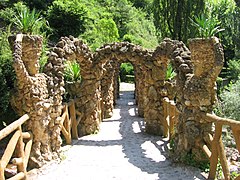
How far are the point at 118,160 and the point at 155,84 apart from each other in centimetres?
388

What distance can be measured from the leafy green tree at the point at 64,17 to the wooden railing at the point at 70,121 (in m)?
9.16

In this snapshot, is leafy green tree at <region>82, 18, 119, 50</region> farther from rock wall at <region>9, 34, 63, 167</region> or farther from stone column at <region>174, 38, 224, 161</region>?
stone column at <region>174, 38, 224, 161</region>

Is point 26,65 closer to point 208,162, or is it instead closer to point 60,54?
point 60,54

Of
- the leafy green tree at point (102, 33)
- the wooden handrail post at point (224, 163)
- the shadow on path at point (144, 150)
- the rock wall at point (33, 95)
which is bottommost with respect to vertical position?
the shadow on path at point (144, 150)

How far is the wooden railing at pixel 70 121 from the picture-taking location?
9.46 metres

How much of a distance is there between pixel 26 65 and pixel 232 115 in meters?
7.75

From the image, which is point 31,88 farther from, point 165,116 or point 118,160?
point 165,116

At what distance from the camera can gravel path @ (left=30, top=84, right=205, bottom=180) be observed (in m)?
6.92

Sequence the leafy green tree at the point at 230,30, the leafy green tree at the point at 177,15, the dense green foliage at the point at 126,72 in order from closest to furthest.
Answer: the leafy green tree at the point at 177,15
the leafy green tree at the point at 230,30
the dense green foliage at the point at 126,72

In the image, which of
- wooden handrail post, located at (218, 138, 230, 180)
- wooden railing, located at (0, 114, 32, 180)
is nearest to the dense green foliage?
wooden railing, located at (0, 114, 32, 180)

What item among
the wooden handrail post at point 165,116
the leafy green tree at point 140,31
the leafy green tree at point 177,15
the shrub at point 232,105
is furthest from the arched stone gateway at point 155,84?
the leafy green tree at point 140,31

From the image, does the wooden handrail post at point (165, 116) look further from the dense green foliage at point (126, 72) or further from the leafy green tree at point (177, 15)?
the dense green foliage at point (126, 72)

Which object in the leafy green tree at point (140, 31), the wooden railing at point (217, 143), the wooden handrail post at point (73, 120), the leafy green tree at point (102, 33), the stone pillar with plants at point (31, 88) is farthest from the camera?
the leafy green tree at point (140, 31)

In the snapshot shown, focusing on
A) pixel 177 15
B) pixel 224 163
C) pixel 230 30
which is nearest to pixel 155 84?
pixel 224 163
